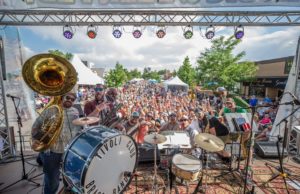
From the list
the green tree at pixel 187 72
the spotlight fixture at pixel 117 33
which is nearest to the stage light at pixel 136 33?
the spotlight fixture at pixel 117 33

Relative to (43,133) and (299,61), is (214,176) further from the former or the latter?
(299,61)

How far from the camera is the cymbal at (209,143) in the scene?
3.08m

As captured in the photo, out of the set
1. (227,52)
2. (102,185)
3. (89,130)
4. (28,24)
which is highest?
(227,52)

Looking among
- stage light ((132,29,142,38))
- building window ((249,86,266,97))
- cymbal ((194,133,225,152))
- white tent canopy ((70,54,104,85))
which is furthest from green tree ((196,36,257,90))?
cymbal ((194,133,225,152))

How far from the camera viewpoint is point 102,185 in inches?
89.9

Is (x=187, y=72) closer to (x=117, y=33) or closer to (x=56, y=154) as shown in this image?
(x=117, y=33)

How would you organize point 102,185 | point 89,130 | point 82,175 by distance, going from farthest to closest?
point 89,130, point 102,185, point 82,175

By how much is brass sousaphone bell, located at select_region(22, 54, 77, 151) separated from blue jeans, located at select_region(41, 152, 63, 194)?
1.59 feet

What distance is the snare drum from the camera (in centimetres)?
297

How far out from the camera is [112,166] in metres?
2.35

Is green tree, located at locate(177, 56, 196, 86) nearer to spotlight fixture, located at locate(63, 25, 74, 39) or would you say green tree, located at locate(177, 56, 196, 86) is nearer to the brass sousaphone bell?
spotlight fixture, located at locate(63, 25, 74, 39)

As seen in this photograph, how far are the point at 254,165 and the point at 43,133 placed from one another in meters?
5.51

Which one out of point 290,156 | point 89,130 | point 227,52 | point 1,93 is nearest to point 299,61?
point 290,156

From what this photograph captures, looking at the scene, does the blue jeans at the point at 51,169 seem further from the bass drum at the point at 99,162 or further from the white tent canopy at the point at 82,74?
the white tent canopy at the point at 82,74
